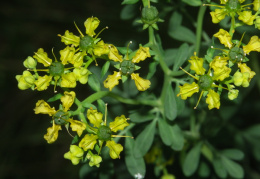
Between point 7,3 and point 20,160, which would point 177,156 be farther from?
point 7,3

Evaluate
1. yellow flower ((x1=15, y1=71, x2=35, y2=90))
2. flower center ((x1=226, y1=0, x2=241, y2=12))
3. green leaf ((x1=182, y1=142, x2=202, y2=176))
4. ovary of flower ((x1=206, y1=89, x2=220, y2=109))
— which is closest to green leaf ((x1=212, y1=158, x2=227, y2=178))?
green leaf ((x1=182, y1=142, x2=202, y2=176))

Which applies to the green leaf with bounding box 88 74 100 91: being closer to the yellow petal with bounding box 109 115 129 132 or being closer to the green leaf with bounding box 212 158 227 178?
the yellow petal with bounding box 109 115 129 132

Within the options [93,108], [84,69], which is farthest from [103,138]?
[84,69]

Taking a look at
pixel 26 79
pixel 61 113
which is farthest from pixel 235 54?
pixel 26 79

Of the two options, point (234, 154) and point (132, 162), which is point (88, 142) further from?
point (234, 154)

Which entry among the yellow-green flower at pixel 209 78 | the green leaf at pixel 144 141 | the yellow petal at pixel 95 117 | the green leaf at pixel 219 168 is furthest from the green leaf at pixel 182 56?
the green leaf at pixel 219 168
